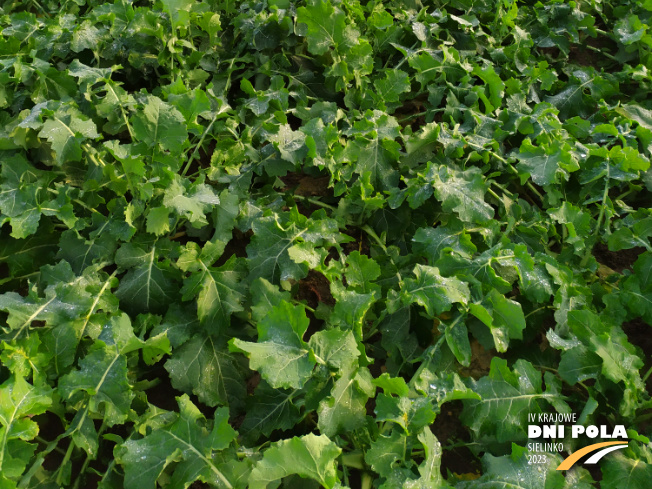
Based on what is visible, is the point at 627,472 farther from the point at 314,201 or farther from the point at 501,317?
the point at 314,201

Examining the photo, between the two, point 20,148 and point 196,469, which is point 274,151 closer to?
point 20,148

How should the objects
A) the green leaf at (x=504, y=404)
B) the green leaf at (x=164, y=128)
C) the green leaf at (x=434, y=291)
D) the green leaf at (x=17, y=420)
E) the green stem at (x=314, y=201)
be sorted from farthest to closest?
the green stem at (x=314, y=201) < the green leaf at (x=164, y=128) < the green leaf at (x=434, y=291) < the green leaf at (x=504, y=404) < the green leaf at (x=17, y=420)

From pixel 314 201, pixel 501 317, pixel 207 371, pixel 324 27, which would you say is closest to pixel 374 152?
pixel 314 201

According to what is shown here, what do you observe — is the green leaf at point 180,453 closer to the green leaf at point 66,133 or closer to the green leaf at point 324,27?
the green leaf at point 66,133

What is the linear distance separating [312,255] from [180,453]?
934mm

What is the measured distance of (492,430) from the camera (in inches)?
76.5

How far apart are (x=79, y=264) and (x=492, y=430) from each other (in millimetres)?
1897

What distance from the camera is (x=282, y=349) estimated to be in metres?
1.80

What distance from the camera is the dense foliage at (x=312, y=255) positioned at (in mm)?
1817

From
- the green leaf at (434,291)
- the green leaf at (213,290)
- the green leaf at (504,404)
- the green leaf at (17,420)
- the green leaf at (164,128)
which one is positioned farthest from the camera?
the green leaf at (164,128)

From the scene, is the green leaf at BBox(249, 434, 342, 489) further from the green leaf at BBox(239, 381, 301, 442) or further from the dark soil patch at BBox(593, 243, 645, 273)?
the dark soil patch at BBox(593, 243, 645, 273)

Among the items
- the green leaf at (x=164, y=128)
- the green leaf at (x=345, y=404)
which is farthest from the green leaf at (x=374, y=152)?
the green leaf at (x=345, y=404)

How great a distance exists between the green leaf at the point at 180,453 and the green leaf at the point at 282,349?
22 cm

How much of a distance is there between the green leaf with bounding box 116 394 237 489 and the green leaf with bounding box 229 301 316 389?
220 millimetres
